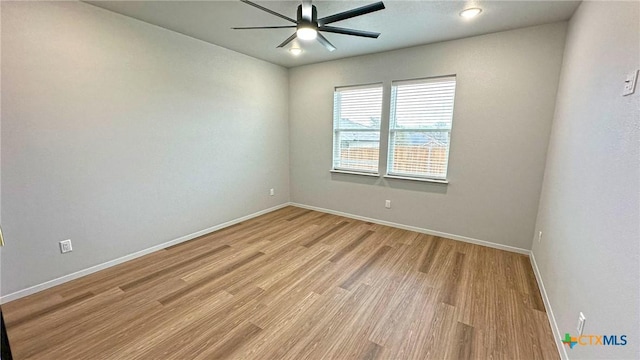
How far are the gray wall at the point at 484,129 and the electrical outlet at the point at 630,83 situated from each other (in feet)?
6.19

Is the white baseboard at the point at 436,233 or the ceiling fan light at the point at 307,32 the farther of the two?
the white baseboard at the point at 436,233

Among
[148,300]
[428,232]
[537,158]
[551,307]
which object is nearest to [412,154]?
[428,232]

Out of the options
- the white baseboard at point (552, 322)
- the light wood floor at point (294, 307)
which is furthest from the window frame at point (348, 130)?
the white baseboard at point (552, 322)

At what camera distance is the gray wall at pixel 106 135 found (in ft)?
7.11

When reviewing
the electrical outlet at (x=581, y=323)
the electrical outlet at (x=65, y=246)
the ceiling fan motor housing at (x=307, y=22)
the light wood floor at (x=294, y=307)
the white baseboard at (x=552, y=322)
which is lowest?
the light wood floor at (x=294, y=307)

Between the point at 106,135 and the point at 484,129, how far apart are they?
4313 millimetres

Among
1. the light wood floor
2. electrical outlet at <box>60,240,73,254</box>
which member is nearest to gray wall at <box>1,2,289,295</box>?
electrical outlet at <box>60,240,73,254</box>

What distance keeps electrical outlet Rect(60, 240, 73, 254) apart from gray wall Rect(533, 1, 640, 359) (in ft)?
12.9

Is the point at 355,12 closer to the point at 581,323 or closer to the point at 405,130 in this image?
the point at 405,130

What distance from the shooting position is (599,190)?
1.40 metres

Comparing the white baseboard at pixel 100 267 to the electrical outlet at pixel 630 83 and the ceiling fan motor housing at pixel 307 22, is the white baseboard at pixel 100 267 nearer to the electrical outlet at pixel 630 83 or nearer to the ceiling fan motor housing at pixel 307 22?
the ceiling fan motor housing at pixel 307 22

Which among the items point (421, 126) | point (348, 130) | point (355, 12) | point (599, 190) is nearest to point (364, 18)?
point (355, 12)

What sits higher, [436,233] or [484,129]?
[484,129]

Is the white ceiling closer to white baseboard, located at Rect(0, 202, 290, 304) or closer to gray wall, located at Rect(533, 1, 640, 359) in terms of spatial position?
gray wall, located at Rect(533, 1, 640, 359)
